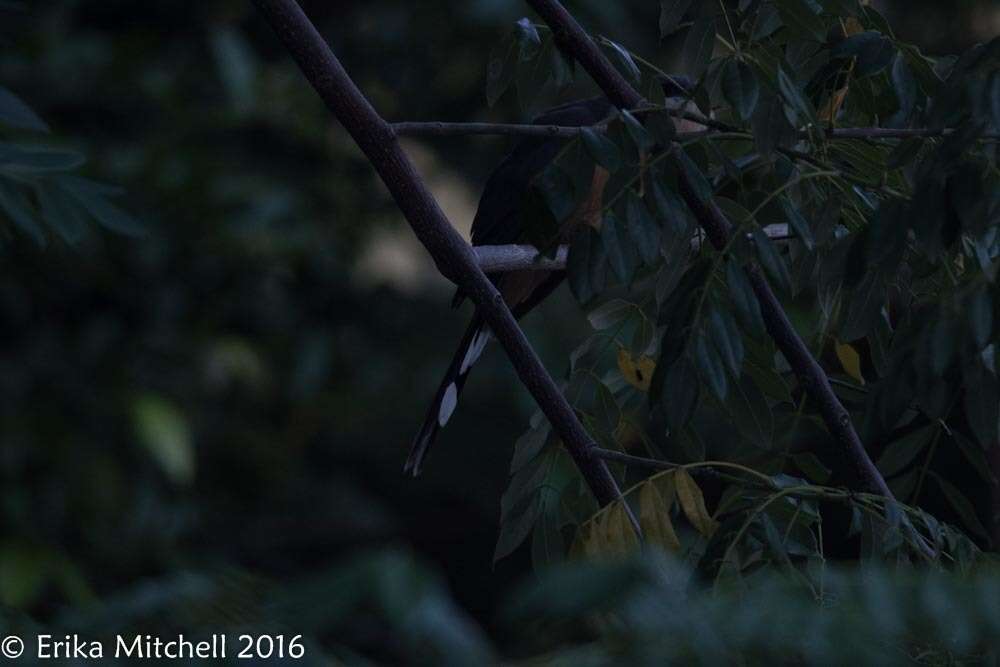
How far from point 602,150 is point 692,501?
370 millimetres

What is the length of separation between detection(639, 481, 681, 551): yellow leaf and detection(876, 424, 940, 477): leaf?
0.36 metres

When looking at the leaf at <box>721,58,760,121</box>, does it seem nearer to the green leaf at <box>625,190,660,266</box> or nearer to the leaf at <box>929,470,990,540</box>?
the green leaf at <box>625,190,660,266</box>

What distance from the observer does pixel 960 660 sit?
3.44ft

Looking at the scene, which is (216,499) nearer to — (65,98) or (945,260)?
(65,98)

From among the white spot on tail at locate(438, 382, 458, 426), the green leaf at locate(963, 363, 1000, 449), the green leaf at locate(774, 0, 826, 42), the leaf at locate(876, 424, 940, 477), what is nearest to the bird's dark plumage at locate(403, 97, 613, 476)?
the white spot on tail at locate(438, 382, 458, 426)

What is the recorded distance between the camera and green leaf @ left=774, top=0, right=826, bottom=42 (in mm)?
1266

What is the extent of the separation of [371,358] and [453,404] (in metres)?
2.01

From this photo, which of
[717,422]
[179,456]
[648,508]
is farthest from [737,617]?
[179,456]

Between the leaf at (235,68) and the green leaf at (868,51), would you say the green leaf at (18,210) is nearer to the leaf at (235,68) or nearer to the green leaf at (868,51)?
the green leaf at (868,51)

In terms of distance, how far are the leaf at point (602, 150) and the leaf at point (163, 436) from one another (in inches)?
97.1

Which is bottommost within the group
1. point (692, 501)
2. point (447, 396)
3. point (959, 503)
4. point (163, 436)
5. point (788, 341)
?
point (163, 436)

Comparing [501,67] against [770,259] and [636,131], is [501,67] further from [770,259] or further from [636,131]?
[770,259]

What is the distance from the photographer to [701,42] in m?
1.41

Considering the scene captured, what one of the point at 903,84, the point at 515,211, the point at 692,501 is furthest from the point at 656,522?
the point at 515,211
